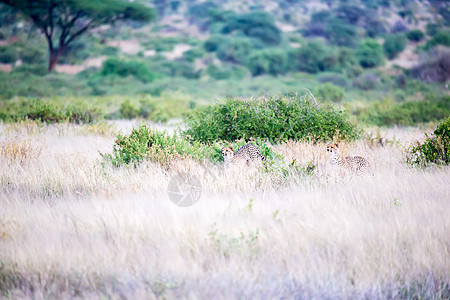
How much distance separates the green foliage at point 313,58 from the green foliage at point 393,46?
6.48m

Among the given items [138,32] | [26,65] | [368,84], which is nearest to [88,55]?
[26,65]

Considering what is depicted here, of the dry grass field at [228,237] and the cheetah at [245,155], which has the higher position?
the dry grass field at [228,237]

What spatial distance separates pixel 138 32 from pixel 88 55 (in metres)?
14.9

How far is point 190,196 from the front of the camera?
5.39m

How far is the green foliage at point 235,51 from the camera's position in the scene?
4575 cm

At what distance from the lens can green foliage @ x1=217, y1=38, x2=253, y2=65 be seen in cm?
4575

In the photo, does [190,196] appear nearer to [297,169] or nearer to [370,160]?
[297,169]

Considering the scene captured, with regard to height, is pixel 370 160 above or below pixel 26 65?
above

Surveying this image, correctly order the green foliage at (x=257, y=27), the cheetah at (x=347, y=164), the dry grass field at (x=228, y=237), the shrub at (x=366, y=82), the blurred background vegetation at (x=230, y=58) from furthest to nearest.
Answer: the green foliage at (x=257, y=27) < the shrub at (x=366, y=82) < the blurred background vegetation at (x=230, y=58) < the cheetah at (x=347, y=164) < the dry grass field at (x=228, y=237)

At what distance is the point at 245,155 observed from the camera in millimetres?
6863

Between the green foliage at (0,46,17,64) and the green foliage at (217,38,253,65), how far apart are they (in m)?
20.3

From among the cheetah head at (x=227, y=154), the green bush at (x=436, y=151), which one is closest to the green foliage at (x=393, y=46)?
the green bush at (x=436, y=151)

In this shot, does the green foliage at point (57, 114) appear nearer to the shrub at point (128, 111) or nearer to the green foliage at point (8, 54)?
the shrub at point (128, 111)

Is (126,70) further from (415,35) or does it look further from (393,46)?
(415,35)
